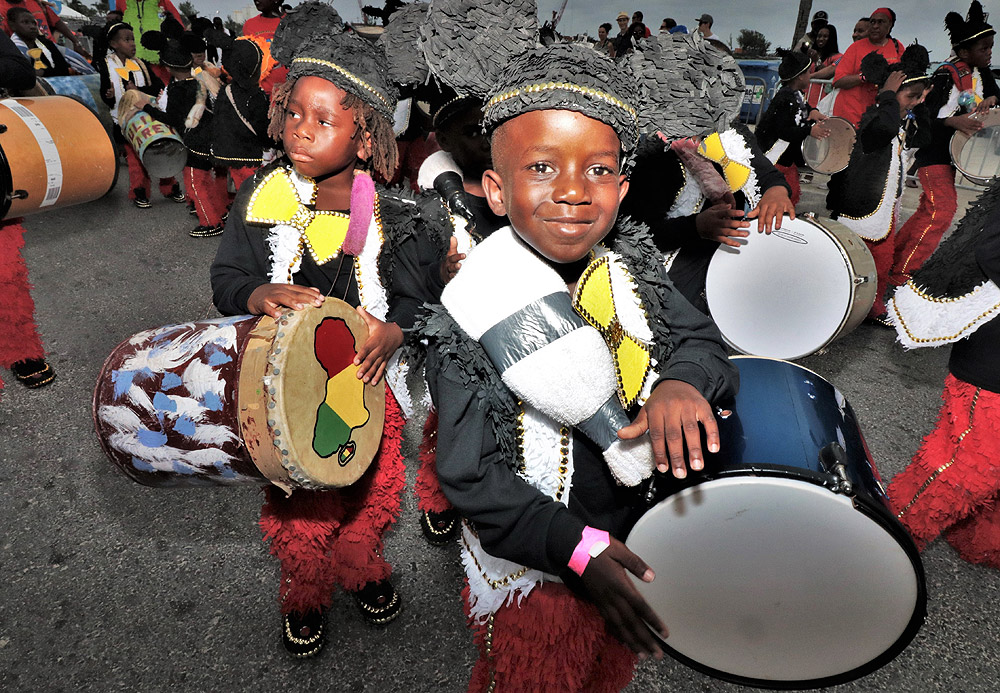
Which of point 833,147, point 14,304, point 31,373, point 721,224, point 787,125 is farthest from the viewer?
point 833,147

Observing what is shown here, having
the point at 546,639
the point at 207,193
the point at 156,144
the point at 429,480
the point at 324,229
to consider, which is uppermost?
the point at 324,229

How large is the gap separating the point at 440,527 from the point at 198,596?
865 mm

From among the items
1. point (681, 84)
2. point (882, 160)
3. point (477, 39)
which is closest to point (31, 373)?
point (477, 39)

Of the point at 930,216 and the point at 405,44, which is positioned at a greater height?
the point at 405,44

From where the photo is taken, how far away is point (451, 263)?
141 centimetres

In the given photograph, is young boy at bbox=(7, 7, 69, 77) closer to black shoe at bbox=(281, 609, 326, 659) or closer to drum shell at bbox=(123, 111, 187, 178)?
drum shell at bbox=(123, 111, 187, 178)

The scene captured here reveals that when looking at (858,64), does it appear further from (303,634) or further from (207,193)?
(303,634)

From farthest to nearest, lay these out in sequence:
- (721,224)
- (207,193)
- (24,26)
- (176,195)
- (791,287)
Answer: (176,195), (207,193), (24,26), (791,287), (721,224)

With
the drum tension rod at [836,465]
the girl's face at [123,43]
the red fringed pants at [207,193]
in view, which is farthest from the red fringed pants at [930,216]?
the girl's face at [123,43]

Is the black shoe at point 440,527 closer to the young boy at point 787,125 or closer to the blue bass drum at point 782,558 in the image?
the blue bass drum at point 782,558

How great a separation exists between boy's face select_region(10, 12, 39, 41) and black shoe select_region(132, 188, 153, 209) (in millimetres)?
1488

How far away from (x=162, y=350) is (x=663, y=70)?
1.18 m

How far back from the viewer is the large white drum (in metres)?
2.36

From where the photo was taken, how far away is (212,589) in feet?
6.67
